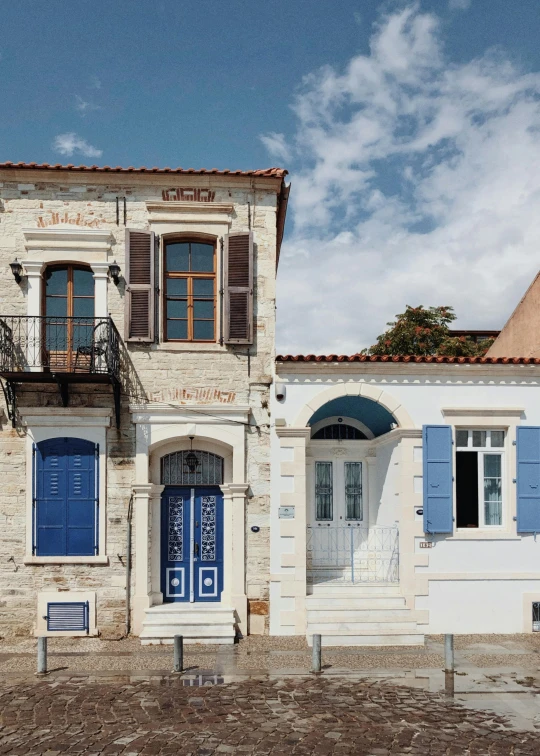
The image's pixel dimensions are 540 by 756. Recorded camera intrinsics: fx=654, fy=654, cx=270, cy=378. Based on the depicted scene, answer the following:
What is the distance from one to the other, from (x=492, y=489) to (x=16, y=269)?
9596 millimetres

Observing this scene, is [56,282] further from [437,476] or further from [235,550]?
[437,476]

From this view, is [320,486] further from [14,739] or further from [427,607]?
[14,739]

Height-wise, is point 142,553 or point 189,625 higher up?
point 142,553

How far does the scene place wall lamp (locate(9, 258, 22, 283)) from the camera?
11648 millimetres

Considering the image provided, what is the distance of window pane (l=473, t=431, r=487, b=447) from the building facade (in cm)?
2

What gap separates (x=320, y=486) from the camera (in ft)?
44.8

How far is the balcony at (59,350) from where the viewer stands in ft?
37.5

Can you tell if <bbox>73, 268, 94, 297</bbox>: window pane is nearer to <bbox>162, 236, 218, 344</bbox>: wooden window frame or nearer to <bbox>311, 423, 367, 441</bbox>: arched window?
<bbox>162, 236, 218, 344</bbox>: wooden window frame

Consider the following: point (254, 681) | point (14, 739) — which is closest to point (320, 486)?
point (254, 681)

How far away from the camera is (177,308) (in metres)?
12.4

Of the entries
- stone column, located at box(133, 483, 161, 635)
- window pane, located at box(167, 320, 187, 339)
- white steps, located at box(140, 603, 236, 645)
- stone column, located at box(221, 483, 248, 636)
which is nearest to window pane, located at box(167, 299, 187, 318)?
window pane, located at box(167, 320, 187, 339)

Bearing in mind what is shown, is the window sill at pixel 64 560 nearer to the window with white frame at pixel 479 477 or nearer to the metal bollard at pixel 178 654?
the metal bollard at pixel 178 654

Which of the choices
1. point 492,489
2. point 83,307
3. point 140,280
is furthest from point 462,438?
point 83,307

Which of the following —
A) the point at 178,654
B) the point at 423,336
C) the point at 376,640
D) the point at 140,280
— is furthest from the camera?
the point at 423,336
